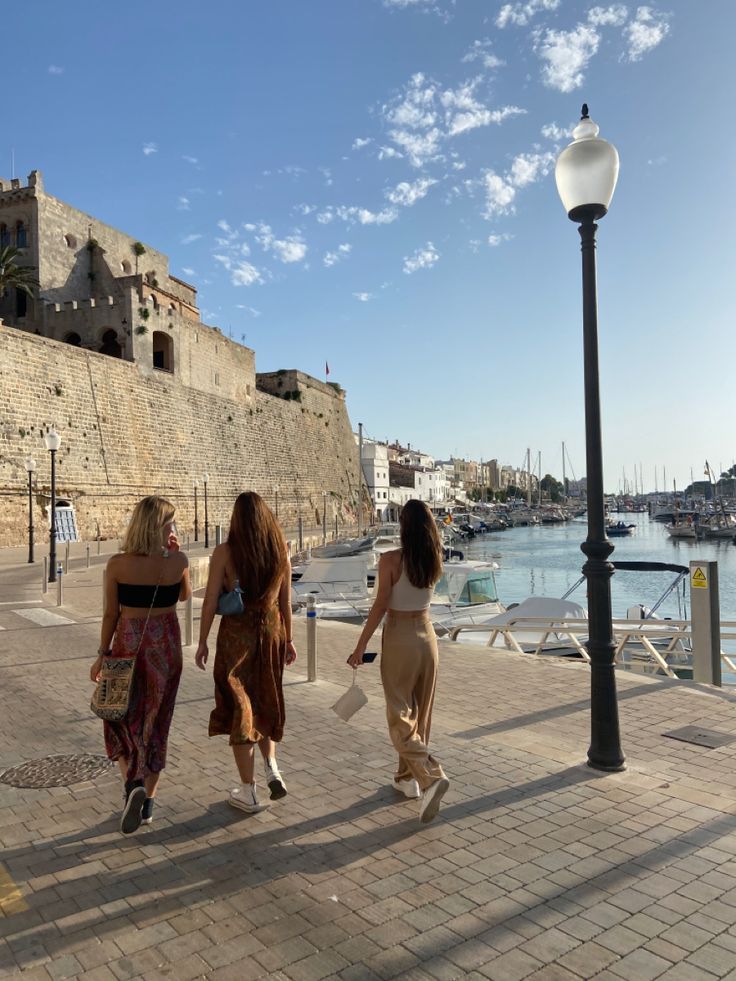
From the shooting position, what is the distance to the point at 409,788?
445 centimetres

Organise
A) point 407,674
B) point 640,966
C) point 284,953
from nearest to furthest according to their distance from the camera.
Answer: point 640,966 → point 284,953 → point 407,674

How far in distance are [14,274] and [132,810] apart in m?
39.8

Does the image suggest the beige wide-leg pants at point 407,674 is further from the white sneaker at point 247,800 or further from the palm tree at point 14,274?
the palm tree at point 14,274

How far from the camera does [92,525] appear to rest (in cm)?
3266

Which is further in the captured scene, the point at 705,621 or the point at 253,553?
the point at 705,621

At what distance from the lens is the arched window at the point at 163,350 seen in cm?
4188

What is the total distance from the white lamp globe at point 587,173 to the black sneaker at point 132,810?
4972 millimetres

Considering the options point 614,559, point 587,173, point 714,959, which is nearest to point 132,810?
point 714,959

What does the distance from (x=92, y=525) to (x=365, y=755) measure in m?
30.2

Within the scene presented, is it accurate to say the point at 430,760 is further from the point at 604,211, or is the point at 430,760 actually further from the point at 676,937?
the point at 604,211

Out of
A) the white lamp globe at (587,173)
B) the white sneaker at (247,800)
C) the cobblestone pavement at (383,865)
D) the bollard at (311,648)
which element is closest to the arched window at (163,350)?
the bollard at (311,648)

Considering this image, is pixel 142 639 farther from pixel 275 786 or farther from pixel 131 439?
pixel 131 439

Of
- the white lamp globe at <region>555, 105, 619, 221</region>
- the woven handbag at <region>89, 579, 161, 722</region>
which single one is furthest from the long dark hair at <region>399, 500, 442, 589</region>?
the white lamp globe at <region>555, 105, 619, 221</region>

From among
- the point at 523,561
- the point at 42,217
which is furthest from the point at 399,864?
the point at 523,561
